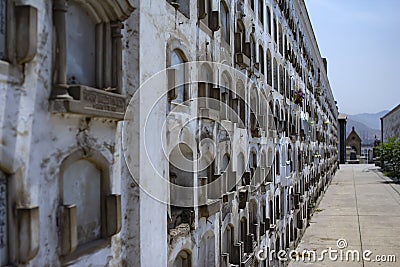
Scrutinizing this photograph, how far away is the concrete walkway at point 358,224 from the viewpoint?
15698 mm

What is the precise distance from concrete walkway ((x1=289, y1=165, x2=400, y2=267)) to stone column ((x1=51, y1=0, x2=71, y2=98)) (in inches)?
498

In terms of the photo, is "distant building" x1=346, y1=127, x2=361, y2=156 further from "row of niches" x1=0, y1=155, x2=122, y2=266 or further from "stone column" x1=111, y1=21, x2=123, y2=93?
"row of niches" x1=0, y1=155, x2=122, y2=266

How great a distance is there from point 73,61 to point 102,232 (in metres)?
1.62

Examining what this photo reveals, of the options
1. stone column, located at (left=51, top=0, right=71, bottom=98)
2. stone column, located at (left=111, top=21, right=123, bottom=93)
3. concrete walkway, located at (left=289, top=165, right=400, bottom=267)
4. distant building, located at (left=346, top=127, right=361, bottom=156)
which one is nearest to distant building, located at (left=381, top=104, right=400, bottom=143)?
concrete walkway, located at (left=289, top=165, right=400, bottom=267)

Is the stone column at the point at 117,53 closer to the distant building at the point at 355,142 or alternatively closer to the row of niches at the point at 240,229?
the row of niches at the point at 240,229

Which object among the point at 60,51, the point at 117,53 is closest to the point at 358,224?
the point at 117,53

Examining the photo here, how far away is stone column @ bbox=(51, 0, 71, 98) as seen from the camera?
3.67m

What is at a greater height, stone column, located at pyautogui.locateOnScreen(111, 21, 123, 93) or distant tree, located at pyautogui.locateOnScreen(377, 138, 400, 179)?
stone column, located at pyautogui.locateOnScreen(111, 21, 123, 93)

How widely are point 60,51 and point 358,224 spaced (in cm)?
1903

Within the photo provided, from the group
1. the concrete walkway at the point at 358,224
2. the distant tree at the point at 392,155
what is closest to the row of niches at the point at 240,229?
the concrete walkway at the point at 358,224

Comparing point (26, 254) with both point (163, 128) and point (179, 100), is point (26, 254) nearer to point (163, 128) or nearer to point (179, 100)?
point (163, 128)

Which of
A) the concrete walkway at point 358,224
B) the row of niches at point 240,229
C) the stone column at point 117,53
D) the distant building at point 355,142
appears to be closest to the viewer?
the stone column at point 117,53

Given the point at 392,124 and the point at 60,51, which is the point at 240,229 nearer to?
the point at 60,51

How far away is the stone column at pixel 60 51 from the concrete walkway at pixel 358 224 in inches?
498
